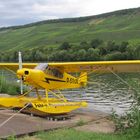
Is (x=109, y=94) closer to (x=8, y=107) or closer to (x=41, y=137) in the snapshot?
(x=8, y=107)

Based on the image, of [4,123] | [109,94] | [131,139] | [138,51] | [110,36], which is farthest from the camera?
[110,36]

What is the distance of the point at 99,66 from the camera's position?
1820 centimetres

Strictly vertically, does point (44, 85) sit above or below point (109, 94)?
above

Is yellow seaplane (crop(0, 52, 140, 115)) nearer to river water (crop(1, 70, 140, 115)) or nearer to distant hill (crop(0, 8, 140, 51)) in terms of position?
river water (crop(1, 70, 140, 115))

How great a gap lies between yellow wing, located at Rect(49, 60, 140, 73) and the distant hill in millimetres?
74911

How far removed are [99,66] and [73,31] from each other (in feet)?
358

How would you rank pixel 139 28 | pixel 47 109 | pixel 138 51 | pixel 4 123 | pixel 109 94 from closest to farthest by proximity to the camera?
pixel 4 123 < pixel 47 109 < pixel 109 94 < pixel 138 51 < pixel 139 28

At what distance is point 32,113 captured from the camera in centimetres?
1631

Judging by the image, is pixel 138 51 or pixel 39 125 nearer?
pixel 39 125

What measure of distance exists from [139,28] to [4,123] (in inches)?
3793

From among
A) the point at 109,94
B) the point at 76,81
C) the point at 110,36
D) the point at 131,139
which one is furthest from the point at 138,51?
the point at 131,139

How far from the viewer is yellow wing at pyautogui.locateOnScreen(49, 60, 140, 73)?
683 inches

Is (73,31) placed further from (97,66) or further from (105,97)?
(97,66)

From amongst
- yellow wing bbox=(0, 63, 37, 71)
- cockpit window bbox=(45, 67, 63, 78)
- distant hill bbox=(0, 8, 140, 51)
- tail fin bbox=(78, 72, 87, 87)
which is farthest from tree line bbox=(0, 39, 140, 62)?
cockpit window bbox=(45, 67, 63, 78)
